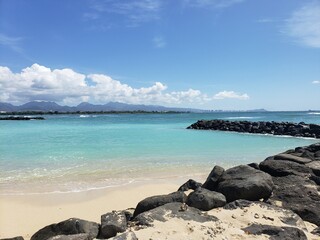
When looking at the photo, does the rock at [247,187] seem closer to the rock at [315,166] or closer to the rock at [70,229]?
the rock at [315,166]

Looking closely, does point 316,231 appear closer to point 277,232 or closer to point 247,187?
point 277,232

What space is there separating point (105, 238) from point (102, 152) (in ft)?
37.3

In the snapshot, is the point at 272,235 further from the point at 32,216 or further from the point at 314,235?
the point at 32,216

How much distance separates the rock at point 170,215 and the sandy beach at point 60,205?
186 centimetres

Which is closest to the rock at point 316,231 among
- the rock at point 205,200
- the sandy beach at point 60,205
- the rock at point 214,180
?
the rock at point 205,200

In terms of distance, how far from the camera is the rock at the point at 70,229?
4.69 m

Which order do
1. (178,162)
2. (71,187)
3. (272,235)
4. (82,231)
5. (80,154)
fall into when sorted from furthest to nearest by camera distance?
(80,154) → (178,162) → (71,187) → (82,231) → (272,235)

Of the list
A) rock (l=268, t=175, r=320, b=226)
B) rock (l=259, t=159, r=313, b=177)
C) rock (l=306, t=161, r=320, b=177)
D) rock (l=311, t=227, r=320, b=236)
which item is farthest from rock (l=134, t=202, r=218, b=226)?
rock (l=306, t=161, r=320, b=177)

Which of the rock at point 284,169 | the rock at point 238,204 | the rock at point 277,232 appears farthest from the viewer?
the rock at point 284,169

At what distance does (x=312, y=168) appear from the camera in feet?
24.5

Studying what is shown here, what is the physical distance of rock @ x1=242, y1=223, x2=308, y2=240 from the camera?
4312 mm

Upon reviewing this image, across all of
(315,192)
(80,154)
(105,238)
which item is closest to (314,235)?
(315,192)

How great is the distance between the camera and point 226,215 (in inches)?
200

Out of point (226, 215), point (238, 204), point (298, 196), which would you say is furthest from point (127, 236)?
point (298, 196)
